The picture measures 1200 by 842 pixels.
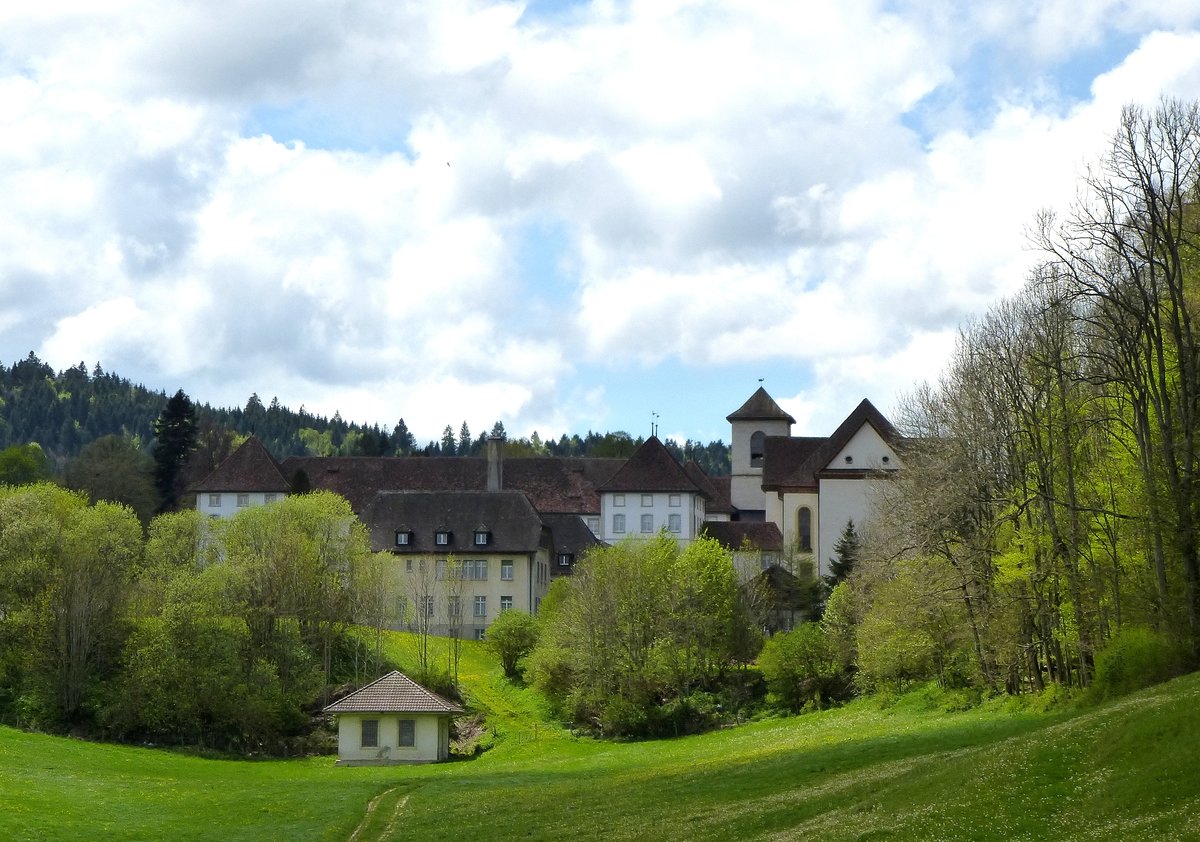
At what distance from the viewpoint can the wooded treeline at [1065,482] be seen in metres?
34.4

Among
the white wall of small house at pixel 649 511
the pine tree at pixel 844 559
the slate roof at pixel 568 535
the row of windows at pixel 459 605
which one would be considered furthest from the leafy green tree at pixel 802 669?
the white wall of small house at pixel 649 511

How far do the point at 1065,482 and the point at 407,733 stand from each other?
26697 millimetres

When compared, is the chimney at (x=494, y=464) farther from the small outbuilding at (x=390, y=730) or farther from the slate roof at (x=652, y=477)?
the small outbuilding at (x=390, y=730)

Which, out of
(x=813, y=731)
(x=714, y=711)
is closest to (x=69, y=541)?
(x=714, y=711)

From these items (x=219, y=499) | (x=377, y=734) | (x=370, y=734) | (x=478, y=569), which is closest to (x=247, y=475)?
(x=219, y=499)

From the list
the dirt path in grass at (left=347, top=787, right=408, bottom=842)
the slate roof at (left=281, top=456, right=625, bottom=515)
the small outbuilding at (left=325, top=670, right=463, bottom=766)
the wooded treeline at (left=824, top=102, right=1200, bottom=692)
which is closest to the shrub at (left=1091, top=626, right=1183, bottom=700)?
the wooded treeline at (left=824, top=102, right=1200, bottom=692)

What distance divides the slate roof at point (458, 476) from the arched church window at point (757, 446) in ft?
35.6

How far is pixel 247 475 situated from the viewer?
10594cm

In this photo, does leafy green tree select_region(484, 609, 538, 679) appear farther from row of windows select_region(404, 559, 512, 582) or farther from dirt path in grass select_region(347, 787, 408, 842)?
dirt path in grass select_region(347, 787, 408, 842)

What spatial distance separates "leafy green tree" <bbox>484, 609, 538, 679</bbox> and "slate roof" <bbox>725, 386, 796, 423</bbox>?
40290 mm

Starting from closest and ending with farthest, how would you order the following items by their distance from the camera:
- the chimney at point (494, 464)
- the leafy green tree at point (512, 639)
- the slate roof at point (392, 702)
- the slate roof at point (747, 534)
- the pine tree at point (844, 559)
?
1. the slate roof at point (392, 702)
2. the leafy green tree at point (512, 639)
3. the pine tree at point (844, 559)
4. the slate roof at point (747, 534)
5. the chimney at point (494, 464)

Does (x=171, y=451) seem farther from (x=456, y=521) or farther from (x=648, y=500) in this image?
(x=648, y=500)

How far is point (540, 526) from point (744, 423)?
1013 inches

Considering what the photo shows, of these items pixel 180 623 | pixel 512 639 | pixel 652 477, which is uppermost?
pixel 652 477
